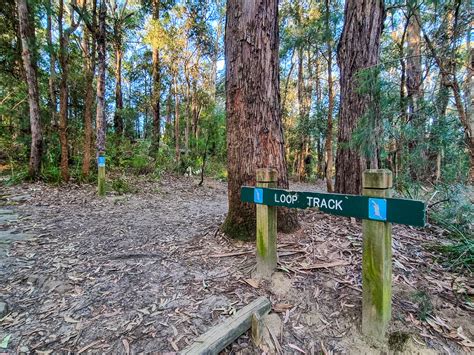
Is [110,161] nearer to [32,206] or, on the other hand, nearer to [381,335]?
[32,206]

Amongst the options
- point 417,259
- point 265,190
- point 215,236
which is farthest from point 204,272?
point 417,259

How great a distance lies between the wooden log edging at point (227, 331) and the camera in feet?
5.42

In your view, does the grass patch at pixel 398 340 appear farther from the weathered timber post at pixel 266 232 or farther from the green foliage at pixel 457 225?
the green foliage at pixel 457 225

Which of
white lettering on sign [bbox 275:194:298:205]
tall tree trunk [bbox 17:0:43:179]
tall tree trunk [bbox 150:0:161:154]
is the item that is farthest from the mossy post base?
tall tree trunk [bbox 150:0:161:154]

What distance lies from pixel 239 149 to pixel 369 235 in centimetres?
177

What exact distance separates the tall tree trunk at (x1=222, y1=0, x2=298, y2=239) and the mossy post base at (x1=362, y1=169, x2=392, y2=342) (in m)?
1.36

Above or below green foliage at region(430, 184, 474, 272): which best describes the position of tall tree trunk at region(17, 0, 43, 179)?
above

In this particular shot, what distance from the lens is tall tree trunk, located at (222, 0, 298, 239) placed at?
3045 millimetres

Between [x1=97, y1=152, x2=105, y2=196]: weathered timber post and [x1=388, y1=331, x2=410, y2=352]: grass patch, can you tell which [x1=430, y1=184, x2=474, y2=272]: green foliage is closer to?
[x1=388, y1=331, x2=410, y2=352]: grass patch

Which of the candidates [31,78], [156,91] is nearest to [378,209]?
[31,78]

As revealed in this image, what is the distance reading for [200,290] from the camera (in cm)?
232

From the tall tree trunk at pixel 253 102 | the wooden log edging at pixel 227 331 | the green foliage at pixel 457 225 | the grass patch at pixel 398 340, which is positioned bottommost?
the grass patch at pixel 398 340

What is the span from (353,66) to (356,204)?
279cm

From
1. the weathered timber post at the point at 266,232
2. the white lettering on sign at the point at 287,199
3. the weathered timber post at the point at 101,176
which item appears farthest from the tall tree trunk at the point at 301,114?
the white lettering on sign at the point at 287,199
